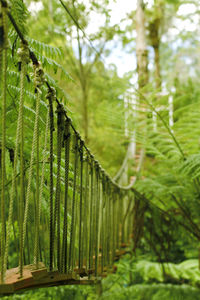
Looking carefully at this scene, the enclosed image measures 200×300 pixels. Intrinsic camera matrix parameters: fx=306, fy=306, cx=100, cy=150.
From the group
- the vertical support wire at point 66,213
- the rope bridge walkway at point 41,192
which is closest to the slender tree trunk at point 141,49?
the rope bridge walkway at point 41,192

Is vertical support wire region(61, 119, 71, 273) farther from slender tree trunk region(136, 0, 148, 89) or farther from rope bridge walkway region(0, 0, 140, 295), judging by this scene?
slender tree trunk region(136, 0, 148, 89)

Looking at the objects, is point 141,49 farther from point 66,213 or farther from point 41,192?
point 41,192

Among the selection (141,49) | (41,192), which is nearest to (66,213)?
(41,192)

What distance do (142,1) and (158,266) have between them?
299 cm

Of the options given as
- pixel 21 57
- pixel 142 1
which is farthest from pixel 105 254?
pixel 142 1

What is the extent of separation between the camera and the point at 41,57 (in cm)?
144

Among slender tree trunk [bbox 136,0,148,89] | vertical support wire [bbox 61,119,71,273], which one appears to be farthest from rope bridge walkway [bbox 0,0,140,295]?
slender tree trunk [bbox 136,0,148,89]

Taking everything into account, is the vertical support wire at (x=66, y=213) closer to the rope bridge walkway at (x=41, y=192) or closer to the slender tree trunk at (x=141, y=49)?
the rope bridge walkway at (x=41, y=192)

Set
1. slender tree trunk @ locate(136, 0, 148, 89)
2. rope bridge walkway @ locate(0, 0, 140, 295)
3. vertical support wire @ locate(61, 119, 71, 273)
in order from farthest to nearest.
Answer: slender tree trunk @ locate(136, 0, 148, 89), vertical support wire @ locate(61, 119, 71, 273), rope bridge walkway @ locate(0, 0, 140, 295)

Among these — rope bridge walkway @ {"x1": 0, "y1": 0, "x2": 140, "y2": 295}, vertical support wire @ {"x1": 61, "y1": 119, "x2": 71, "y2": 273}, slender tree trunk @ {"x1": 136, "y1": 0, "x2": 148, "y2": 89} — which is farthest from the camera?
slender tree trunk @ {"x1": 136, "y1": 0, "x2": 148, "y2": 89}

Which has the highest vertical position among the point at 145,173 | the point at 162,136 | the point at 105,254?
the point at 162,136

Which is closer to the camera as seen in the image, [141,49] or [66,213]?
[66,213]

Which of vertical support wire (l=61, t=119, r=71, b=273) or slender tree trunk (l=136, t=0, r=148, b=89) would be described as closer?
vertical support wire (l=61, t=119, r=71, b=273)

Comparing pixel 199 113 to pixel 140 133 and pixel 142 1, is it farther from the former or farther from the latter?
pixel 142 1
